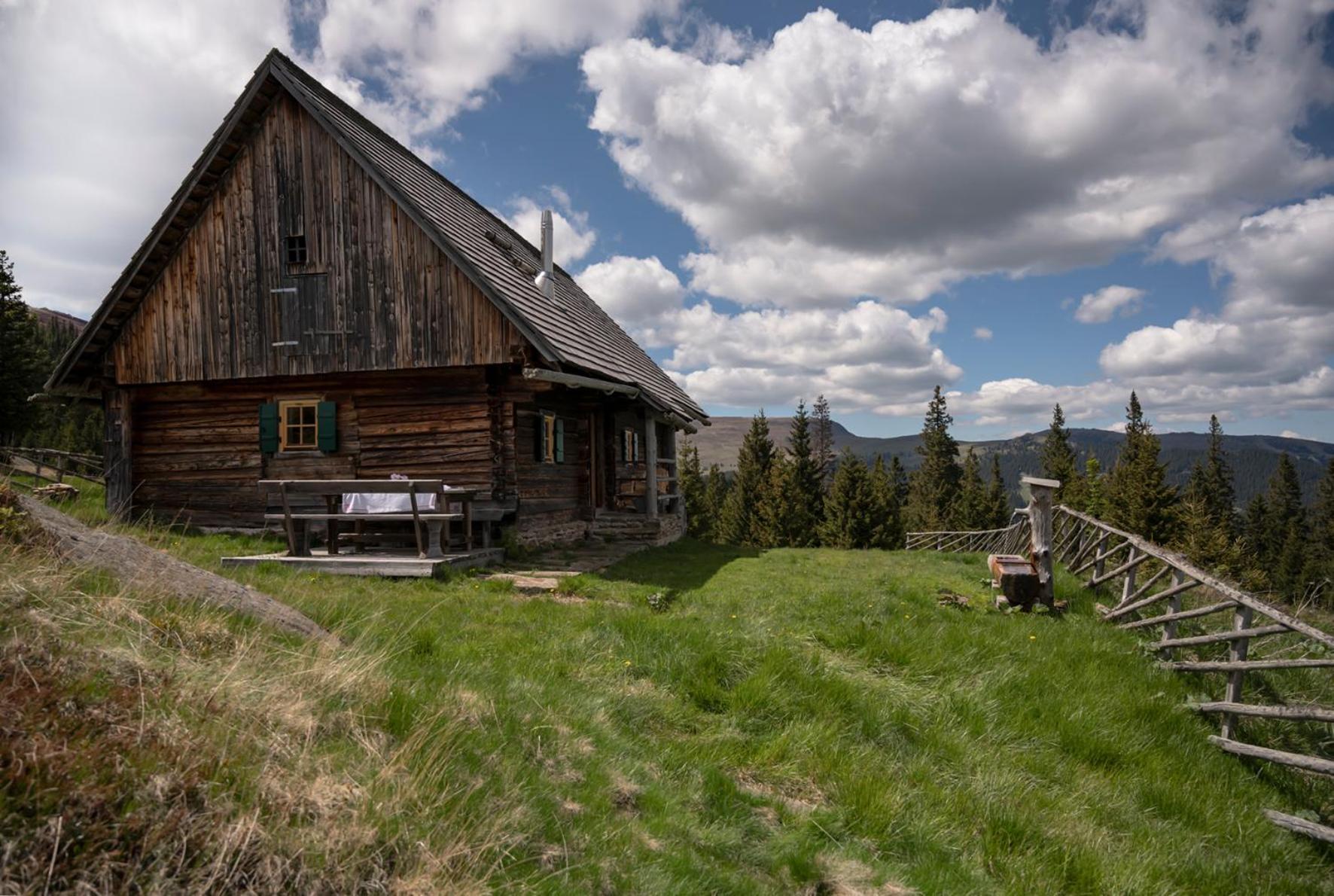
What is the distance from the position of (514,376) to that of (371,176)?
4356 mm

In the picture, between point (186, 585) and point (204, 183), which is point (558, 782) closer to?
point (186, 585)

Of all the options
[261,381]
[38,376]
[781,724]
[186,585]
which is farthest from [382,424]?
[38,376]

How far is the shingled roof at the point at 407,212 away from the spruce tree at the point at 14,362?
23700 millimetres

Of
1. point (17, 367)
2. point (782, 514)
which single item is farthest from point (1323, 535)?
point (17, 367)

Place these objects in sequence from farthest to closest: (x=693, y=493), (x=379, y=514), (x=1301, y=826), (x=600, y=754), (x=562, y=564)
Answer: (x=693, y=493) < (x=562, y=564) < (x=379, y=514) < (x=1301, y=826) < (x=600, y=754)

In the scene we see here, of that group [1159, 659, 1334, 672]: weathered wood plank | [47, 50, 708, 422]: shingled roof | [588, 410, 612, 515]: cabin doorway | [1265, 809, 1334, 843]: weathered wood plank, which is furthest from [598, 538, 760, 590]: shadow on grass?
[1265, 809, 1334, 843]: weathered wood plank

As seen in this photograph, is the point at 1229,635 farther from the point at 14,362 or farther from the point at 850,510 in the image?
the point at 14,362

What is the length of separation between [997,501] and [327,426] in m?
53.1

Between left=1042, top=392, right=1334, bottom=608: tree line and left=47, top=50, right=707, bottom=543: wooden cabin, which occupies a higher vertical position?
left=47, top=50, right=707, bottom=543: wooden cabin

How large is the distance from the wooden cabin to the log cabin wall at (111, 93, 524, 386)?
0.03m

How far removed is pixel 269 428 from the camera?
1395 centimetres

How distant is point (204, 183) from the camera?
13.8 meters

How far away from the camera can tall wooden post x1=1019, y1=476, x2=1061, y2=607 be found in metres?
9.58

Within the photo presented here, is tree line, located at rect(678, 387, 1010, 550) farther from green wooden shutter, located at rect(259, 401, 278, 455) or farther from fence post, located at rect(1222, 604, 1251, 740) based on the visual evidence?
fence post, located at rect(1222, 604, 1251, 740)
